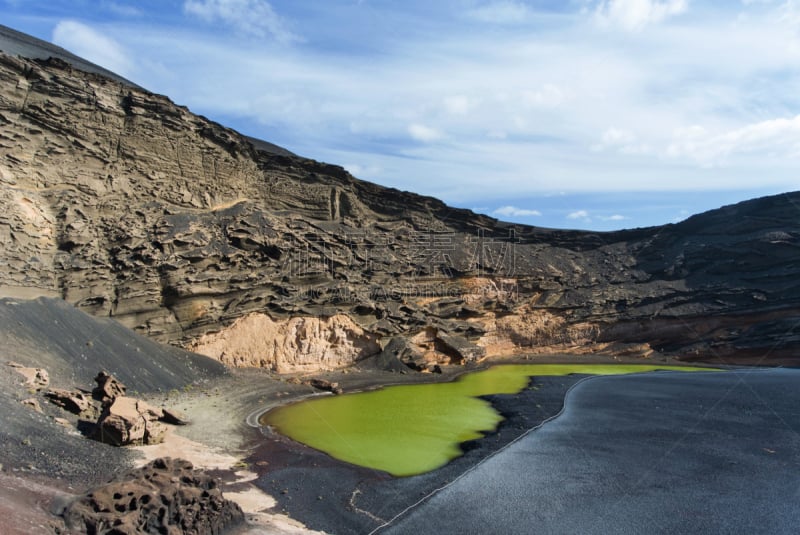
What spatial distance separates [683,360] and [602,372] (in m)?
11.0

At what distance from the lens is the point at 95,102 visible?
Result: 25.9 m

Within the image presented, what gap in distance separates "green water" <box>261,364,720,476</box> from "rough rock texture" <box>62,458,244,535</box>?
541cm

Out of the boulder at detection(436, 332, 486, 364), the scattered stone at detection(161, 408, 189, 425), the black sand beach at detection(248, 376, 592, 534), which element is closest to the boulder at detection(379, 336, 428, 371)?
the boulder at detection(436, 332, 486, 364)

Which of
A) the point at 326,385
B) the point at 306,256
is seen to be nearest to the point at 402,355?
the point at 326,385

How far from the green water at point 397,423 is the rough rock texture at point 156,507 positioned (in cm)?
541

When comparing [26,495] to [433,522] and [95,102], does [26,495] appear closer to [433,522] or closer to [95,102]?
[433,522]

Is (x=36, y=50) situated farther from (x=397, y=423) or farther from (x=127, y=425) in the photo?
(x=397, y=423)

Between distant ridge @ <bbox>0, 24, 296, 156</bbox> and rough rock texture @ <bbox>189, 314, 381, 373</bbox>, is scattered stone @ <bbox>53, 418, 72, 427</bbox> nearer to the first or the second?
rough rock texture @ <bbox>189, 314, 381, 373</bbox>

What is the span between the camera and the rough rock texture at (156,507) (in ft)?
24.9

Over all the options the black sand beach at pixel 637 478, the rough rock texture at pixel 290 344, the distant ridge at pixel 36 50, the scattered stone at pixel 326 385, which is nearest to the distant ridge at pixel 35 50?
the distant ridge at pixel 36 50

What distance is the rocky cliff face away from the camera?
23.6m

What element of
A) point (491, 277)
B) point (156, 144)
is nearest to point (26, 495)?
point (156, 144)

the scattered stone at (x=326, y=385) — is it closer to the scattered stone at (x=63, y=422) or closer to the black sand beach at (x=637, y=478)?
the black sand beach at (x=637, y=478)

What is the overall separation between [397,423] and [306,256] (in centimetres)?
1446
